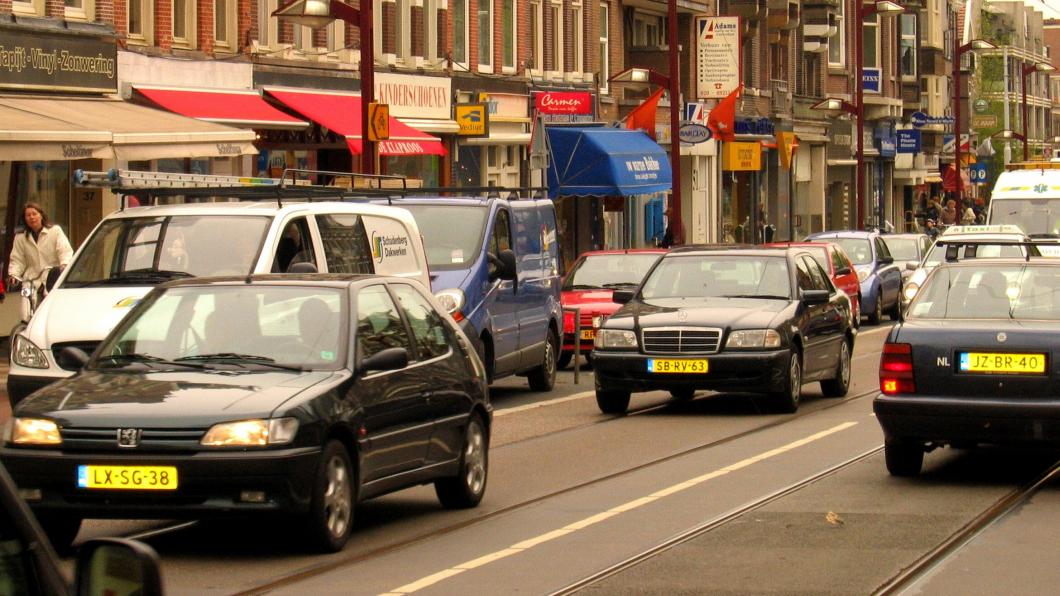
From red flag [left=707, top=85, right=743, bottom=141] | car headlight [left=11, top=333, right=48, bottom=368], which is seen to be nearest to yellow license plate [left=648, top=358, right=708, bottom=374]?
car headlight [left=11, top=333, right=48, bottom=368]

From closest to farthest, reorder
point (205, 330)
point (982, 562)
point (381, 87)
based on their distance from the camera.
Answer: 1. point (982, 562)
2. point (205, 330)
3. point (381, 87)

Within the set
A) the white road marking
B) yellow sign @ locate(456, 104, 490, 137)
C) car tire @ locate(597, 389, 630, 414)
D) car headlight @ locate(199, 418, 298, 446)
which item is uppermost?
yellow sign @ locate(456, 104, 490, 137)

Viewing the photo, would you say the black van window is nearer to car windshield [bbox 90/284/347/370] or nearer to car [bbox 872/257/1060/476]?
car windshield [bbox 90/284/347/370]

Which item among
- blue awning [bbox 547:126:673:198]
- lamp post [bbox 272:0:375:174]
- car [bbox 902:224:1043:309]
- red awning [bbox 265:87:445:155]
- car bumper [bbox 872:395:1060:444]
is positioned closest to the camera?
car bumper [bbox 872:395:1060:444]

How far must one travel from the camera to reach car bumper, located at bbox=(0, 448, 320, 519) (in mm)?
8867

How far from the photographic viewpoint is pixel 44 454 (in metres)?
9.00

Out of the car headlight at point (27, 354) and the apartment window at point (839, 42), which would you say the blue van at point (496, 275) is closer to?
the car headlight at point (27, 354)

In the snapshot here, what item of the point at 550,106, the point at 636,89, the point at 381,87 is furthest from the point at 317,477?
the point at 636,89

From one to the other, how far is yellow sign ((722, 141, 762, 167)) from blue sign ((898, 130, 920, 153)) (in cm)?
1821

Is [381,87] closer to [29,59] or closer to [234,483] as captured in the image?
[29,59]

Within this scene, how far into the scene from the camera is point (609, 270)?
25203 mm

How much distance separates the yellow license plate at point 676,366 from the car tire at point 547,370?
11.6ft

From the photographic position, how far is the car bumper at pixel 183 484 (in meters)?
8.87

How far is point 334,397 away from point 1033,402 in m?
4.48
